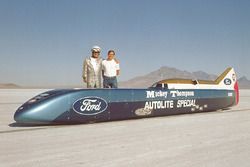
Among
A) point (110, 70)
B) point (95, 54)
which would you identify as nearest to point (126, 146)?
point (95, 54)

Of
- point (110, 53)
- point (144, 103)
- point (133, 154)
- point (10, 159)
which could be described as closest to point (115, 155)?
point (133, 154)

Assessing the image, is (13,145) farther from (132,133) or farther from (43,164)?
(132,133)

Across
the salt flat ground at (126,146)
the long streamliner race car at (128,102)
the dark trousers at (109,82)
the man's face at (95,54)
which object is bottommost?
the salt flat ground at (126,146)

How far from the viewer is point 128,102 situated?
24.1 feet

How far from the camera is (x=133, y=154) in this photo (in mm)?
3727

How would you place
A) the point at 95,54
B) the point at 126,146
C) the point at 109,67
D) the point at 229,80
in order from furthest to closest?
the point at 229,80
the point at 109,67
the point at 95,54
the point at 126,146

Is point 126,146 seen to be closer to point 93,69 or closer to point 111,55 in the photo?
point 93,69

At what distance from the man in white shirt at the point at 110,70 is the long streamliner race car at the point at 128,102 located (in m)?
0.79

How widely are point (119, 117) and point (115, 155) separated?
357 centimetres

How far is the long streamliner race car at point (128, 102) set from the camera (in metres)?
6.20

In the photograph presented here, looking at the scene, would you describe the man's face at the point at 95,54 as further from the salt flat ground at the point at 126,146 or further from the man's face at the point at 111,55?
the salt flat ground at the point at 126,146

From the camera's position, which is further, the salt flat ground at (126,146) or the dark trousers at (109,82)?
the dark trousers at (109,82)

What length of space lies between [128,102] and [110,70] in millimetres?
1121

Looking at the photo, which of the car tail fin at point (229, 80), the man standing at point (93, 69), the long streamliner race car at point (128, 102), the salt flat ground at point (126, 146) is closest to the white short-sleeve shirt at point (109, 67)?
the man standing at point (93, 69)
